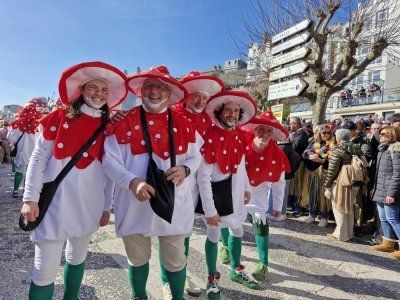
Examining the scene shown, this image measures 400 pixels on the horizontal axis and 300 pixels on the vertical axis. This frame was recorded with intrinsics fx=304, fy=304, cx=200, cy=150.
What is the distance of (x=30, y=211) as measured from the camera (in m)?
1.89

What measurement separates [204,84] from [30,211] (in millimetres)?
1751

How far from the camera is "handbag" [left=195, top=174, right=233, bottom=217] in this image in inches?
106

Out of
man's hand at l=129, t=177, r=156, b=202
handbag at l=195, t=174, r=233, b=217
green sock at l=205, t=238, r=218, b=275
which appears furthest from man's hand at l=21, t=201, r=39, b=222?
green sock at l=205, t=238, r=218, b=275

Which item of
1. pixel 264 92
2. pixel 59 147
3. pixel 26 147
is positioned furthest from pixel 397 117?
pixel 264 92

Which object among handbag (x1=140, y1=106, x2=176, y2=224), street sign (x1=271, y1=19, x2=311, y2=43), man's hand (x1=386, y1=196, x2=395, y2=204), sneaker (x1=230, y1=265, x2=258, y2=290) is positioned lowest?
sneaker (x1=230, y1=265, x2=258, y2=290)

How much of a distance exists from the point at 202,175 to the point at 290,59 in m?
4.23

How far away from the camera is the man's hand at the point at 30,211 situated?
1.90 meters

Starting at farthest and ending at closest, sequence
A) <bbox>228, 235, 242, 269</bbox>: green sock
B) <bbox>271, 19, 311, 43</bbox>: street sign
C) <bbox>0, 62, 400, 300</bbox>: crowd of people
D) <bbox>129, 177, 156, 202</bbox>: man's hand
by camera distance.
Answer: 1. <bbox>271, 19, 311, 43</bbox>: street sign
2. <bbox>228, 235, 242, 269</bbox>: green sock
3. <bbox>0, 62, 400, 300</bbox>: crowd of people
4. <bbox>129, 177, 156, 202</bbox>: man's hand

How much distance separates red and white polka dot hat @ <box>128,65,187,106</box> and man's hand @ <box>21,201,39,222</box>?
106cm

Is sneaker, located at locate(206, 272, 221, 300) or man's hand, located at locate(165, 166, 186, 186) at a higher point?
man's hand, located at locate(165, 166, 186, 186)

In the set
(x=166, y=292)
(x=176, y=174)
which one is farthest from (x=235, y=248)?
(x=176, y=174)

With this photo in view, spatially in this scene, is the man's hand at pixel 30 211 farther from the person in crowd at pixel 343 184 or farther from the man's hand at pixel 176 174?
the person in crowd at pixel 343 184

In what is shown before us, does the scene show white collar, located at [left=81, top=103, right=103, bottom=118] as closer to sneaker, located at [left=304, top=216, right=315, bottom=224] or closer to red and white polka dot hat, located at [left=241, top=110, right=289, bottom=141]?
red and white polka dot hat, located at [left=241, top=110, right=289, bottom=141]

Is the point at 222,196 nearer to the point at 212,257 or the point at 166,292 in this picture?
the point at 212,257
